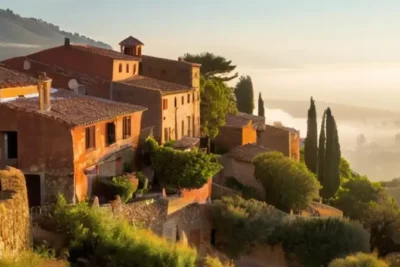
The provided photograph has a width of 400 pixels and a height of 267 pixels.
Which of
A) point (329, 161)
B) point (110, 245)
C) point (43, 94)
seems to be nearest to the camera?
point (110, 245)

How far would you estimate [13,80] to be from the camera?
25.9m

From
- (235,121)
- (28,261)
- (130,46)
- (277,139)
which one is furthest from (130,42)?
(28,261)

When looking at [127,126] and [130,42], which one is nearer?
[127,126]

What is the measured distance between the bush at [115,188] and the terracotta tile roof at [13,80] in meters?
5.05

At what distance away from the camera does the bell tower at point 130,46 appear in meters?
40.9

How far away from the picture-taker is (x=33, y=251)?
1641cm

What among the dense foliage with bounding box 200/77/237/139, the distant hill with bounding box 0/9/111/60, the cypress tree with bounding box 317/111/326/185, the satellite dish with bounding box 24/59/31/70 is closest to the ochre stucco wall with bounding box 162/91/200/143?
the dense foliage with bounding box 200/77/237/139

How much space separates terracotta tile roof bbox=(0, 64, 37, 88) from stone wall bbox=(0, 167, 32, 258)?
865 centimetres

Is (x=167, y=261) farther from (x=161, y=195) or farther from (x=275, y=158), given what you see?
(x=275, y=158)

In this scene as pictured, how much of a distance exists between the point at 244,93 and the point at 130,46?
24.8m

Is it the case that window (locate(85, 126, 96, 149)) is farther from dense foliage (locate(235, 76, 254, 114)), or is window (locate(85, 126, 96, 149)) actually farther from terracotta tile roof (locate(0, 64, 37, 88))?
dense foliage (locate(235, 76, 254, 114))

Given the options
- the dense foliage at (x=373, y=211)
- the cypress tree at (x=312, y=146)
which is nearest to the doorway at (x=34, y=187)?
the dense foliage at (x=373, y=211)

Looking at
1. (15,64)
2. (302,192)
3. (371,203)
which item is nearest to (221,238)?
(302,192)

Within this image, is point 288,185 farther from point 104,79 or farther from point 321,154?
point 321,154
